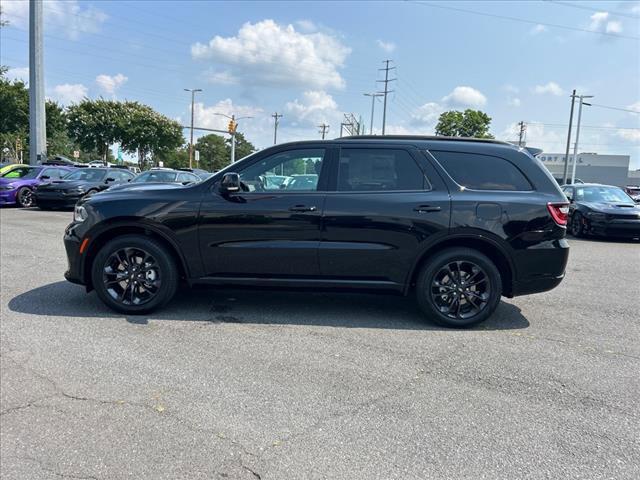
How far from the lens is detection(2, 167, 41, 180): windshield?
16797mm

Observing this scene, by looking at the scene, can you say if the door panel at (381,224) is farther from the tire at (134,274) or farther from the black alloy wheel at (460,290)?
the tire at (134,274)

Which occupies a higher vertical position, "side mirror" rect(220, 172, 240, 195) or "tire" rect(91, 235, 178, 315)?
"side mirror" rect(220, 172, 240, 195)

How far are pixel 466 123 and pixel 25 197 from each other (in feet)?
168

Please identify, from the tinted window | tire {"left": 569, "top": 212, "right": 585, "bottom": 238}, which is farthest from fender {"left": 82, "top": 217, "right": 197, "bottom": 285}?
tire {"left": 569, "top": 212, "right": 585, "bottom": 238}

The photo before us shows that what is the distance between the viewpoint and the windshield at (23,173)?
1680cm

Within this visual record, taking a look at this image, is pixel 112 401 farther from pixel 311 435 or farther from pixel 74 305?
pixel 74 305

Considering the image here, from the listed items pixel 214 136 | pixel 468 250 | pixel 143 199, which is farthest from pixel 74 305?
pixel 214 136

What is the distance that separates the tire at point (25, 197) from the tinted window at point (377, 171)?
15.2 meters

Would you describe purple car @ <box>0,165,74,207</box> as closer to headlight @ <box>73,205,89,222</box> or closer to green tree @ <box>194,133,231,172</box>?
headlight @ <box>73,205,89,222</box>

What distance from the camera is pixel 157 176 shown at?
15672 millimetres

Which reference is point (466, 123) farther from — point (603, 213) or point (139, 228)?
point (139, 228)

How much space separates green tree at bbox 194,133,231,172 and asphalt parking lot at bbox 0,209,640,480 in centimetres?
11154

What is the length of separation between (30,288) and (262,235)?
330 cm

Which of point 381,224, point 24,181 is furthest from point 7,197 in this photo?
point 381,224
